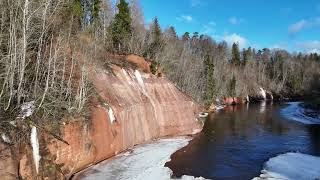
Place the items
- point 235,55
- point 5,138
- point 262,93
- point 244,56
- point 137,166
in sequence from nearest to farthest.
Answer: point 5,138 < point 137,166 < point 262,93 < point 235,55 < point 244,56

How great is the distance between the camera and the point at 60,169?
843 inches

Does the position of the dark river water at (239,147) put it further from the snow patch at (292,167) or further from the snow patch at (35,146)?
the snow patch at (35,146)

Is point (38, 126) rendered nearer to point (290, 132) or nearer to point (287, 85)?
point (290, 132)

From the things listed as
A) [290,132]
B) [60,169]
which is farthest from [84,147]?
[290,132]

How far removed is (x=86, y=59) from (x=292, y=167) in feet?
54.3

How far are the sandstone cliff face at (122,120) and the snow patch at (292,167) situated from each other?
1091cm

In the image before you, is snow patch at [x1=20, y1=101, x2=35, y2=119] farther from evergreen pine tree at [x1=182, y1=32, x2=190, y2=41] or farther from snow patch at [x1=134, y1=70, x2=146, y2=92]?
evergreen pine tree at [x1=182, y1=32, x2=190, y2=41]

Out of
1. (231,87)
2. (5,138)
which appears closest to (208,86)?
(231,87)

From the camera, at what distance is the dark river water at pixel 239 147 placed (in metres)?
26.8

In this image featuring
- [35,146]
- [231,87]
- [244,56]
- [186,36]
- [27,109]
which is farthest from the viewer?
[244,56]

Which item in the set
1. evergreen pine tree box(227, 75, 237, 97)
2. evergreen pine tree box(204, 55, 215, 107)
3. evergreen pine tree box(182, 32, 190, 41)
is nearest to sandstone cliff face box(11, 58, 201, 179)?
evergreen pine tree box(204, 55, 215, 107)

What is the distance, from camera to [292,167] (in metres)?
27.0

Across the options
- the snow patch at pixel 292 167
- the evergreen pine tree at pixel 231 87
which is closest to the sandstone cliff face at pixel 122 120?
the snow patch at pixel 292 167

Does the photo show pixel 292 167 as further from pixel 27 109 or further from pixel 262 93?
pixel 262 93
